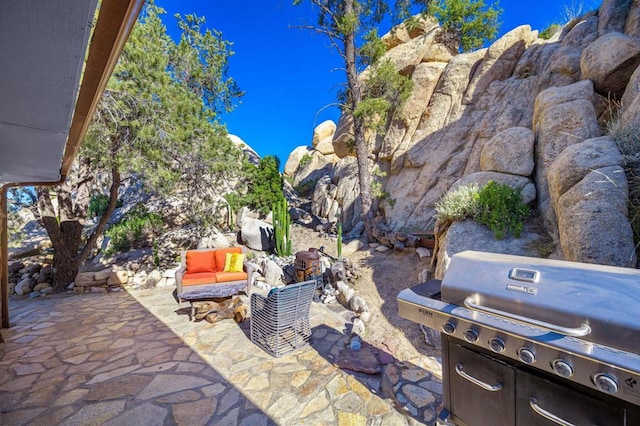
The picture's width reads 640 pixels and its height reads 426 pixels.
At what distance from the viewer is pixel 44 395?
2893mm

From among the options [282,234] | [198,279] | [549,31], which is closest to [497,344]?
[198,279]

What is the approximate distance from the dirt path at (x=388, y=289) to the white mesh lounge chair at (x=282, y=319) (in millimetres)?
1125

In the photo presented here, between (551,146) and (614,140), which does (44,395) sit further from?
(551,146)

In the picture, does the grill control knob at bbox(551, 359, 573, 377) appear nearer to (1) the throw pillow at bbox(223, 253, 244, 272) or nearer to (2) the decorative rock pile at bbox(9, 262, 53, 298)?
(1) the throw pillow at bbox(223, 253, 244, 272)

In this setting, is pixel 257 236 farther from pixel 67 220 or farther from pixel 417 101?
pixel 417 101

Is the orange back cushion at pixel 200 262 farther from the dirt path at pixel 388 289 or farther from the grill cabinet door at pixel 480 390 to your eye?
the grill cabinet door at pixel 480 390

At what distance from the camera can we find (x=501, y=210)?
200 inches

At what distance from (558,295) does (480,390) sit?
891 millimetres

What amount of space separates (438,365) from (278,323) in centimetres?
214

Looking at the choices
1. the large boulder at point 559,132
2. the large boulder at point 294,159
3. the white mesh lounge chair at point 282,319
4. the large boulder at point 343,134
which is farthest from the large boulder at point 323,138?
the white mesh lounge chair at point 282,319

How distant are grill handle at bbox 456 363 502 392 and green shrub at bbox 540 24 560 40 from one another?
43.8 feet

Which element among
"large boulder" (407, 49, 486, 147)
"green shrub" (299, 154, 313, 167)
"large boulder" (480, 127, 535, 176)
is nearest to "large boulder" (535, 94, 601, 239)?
"large boulder" (480, 127, 535, 176)

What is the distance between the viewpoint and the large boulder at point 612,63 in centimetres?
581

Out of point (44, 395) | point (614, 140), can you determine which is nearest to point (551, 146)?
point (614, 140)
